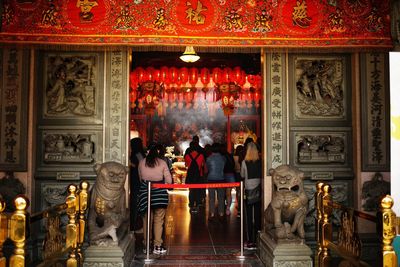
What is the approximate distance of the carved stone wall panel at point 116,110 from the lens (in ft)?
22.8

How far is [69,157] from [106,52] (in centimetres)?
168

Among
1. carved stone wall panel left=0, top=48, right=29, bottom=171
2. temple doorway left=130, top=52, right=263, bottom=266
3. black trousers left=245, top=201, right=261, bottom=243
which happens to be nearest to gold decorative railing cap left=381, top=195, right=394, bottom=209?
temple doorway left=130, top=52, right=263, bottom=266

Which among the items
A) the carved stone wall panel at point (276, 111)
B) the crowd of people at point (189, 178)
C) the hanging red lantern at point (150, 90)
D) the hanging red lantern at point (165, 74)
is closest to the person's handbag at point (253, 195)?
the crowd of people at point (189, 178)

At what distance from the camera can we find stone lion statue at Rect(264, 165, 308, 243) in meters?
5.96

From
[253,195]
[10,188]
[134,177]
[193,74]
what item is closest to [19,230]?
[10,188]

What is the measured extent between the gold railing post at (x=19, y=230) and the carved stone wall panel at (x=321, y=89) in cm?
456

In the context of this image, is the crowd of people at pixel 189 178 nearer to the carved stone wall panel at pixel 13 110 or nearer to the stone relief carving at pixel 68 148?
the stone relief carving at pixel 68 148

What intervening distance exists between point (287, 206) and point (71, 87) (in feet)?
12.0

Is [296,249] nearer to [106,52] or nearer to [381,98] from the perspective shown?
[381,98]

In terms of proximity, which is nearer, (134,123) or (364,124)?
(364,124)

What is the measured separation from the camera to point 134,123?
16.1 metres

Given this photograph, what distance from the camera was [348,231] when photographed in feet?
15.0

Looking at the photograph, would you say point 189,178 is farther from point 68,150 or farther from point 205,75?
point 68,150

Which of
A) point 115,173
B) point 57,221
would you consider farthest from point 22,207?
point 115,173
